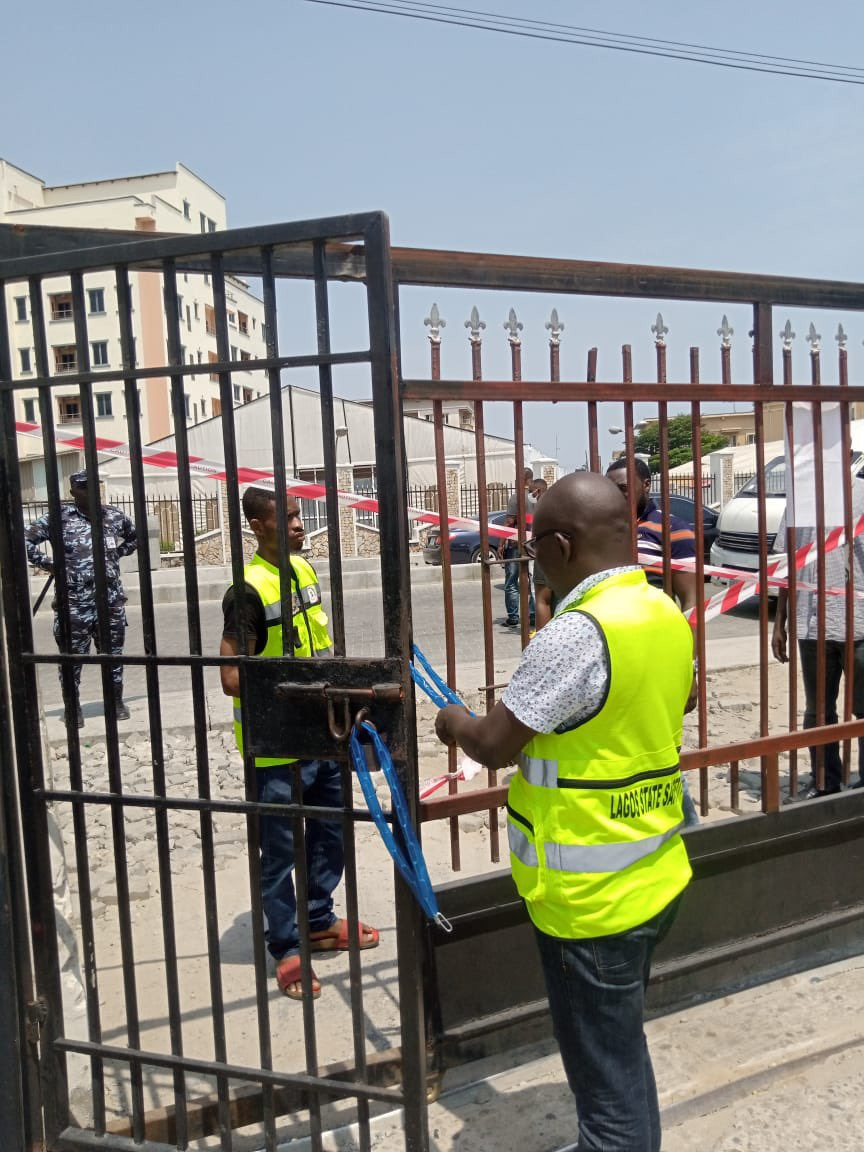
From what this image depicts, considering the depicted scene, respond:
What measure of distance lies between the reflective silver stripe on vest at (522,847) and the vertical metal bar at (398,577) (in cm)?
33

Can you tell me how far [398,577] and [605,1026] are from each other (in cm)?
112

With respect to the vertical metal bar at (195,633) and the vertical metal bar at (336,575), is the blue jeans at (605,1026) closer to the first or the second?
the vertical metal bar at (336,575)

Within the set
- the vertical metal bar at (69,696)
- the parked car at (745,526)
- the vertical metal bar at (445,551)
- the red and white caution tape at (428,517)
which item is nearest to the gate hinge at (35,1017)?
Answer: the vertical metal bar at (69,696)

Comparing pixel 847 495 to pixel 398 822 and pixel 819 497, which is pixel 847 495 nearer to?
pixel 819 497

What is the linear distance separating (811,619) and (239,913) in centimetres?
297

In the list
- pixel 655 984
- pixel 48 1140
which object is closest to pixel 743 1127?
pixel 655 984

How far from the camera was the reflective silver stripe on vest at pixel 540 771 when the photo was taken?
80.7 inches

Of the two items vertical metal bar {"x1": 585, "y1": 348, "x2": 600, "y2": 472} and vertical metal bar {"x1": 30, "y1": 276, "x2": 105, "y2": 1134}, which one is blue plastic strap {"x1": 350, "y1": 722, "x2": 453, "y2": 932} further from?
vertical metal bar {"x1": 585, "y1": 348, "x2": 600, "y2": 472}

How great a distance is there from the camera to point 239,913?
418cm

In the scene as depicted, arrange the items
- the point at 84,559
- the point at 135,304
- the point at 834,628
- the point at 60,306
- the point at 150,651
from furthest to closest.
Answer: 1. the point at 60,306
2. the point at 135,304
3. the point at 84,559
4. the point at 834,628
5. the point at 150,651

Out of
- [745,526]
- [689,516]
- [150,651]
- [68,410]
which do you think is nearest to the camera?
[150,651]

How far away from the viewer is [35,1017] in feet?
8.40

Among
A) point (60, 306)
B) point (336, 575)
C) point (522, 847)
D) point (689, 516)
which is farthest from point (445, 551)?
point (60, 306)

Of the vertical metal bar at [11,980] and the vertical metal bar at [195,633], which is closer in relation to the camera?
the vertical metal bar at [195,633]
